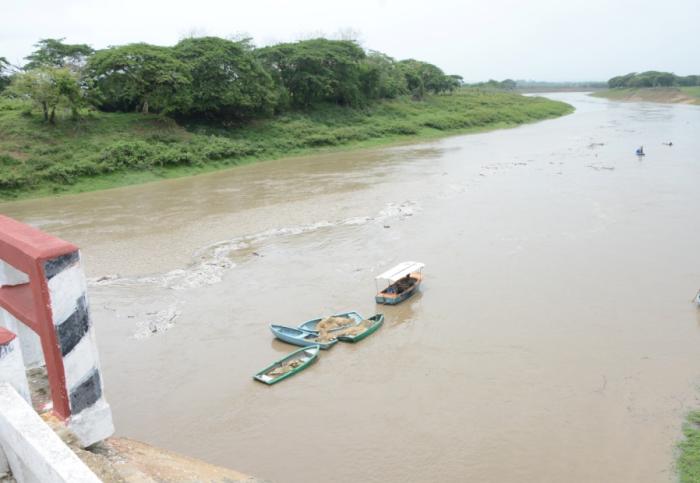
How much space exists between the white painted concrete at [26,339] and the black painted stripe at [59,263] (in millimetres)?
883

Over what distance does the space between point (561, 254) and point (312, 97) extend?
3356cm

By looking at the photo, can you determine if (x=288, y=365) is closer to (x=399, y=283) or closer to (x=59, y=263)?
(x=399, y=283)

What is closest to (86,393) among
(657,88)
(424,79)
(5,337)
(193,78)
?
(5,337)

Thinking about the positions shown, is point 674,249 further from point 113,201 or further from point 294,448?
point 113,201

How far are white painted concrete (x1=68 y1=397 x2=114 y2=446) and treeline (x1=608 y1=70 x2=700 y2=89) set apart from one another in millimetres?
115577

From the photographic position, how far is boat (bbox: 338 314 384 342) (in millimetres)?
11203

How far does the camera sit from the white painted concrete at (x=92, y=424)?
3.06 m

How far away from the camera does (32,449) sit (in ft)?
7.80

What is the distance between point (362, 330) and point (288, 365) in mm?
1850

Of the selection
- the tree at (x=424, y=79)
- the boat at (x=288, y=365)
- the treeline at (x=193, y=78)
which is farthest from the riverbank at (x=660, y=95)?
the boat at (x=288, y=365)

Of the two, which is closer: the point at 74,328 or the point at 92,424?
the point at 74,328

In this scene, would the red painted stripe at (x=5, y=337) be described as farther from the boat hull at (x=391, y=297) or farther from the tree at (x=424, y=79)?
the tree at (x=424, y=79)

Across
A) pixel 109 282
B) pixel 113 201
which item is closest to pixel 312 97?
pixel 113 201

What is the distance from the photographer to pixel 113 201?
983 inches
